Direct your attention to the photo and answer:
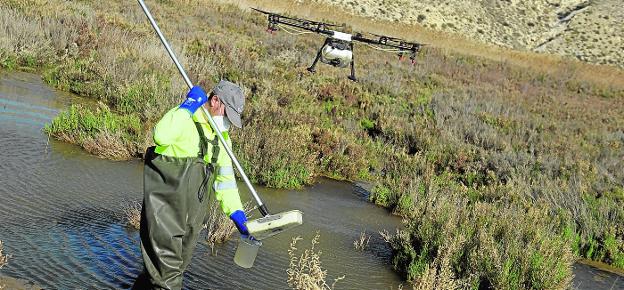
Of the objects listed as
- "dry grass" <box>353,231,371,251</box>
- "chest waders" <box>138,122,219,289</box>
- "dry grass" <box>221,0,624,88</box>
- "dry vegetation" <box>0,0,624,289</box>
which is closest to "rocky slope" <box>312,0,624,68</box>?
"dry grass" <box>221,0,624,88</box>

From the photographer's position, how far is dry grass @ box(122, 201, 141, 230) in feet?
20.4

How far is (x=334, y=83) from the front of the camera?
19375mm

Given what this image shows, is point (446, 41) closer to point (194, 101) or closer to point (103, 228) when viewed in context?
point (103, 228)

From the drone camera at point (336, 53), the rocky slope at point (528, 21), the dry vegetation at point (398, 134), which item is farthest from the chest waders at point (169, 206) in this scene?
the rocky slope at point (528, 21)

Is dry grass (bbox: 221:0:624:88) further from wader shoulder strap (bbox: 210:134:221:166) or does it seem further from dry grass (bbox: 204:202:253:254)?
wader shoulder strap (bbox: 210:134:221:166)

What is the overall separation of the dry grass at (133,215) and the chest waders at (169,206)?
1.94 metres

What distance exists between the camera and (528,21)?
55094 millimetres

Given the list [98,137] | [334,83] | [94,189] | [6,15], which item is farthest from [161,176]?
[334,83]

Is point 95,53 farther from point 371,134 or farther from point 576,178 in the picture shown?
point 576,178

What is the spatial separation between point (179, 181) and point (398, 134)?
11.0 meters

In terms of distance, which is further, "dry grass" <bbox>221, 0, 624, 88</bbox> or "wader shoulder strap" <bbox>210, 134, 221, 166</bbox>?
"dry grass" <bbox>221, 0, 624, 88</bbox>

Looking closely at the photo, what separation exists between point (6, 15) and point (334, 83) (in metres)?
9.52

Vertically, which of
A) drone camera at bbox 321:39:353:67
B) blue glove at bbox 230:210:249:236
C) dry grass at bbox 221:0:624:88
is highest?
blue glove at bbox 230:210:249:236

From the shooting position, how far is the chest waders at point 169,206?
407 centimetres
